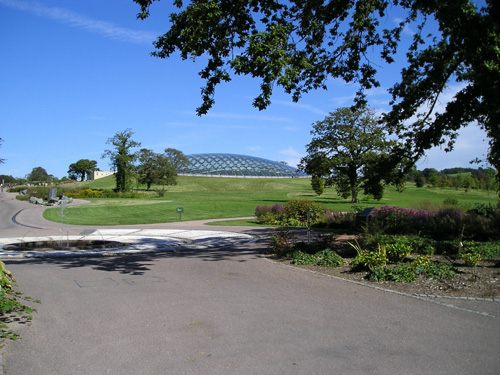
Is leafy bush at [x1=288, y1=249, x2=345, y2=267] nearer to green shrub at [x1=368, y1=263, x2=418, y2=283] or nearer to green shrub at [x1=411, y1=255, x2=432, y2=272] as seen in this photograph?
green shrub at [x1=368, y1=263, x2=418, y2=283]

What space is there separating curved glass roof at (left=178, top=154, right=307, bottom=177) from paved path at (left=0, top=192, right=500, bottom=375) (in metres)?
96.5

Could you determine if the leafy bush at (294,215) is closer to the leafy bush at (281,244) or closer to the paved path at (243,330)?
the leafy bush at (281,244)

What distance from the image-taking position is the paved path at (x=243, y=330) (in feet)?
14.4

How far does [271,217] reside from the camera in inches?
1021

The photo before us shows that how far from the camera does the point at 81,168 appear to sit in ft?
480

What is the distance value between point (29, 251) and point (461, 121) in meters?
15.5

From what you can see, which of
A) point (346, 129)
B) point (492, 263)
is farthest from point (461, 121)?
point (346, 129)

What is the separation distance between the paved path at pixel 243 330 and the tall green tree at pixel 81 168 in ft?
483

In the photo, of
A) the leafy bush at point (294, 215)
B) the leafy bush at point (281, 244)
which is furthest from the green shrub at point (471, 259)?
the leafy bush at point (294, 215)

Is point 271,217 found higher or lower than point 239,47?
lower

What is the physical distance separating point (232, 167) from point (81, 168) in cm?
6427

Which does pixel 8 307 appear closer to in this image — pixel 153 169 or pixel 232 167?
pixel 153 169

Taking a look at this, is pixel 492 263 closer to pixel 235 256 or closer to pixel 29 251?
pixel 235 256

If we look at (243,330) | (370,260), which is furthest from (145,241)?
(243,330)
